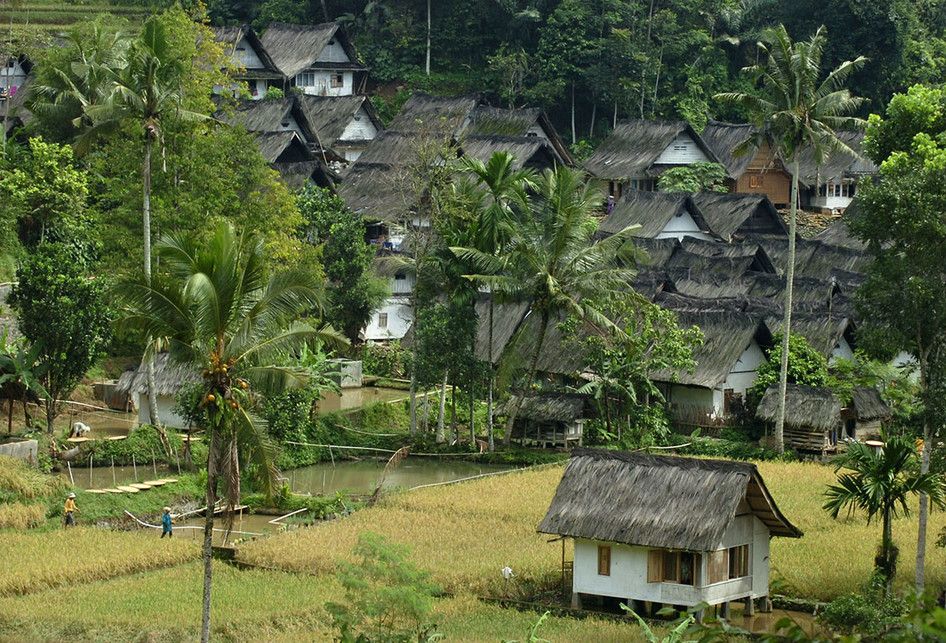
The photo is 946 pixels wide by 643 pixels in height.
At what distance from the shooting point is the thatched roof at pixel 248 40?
207ft

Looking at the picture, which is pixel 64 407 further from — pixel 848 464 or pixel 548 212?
pixel 848 464

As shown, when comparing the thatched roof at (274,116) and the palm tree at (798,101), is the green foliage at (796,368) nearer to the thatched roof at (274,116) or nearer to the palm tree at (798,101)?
the palm tree at (798,101)

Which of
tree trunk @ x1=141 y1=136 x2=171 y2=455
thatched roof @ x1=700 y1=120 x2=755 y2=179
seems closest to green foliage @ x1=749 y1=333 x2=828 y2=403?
tree trunk @ x1=141 y1=136 x2=171 y2=455

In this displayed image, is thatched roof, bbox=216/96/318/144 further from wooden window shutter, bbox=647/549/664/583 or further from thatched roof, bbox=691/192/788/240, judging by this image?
wooden window shutter, bbox=647/549/664/583

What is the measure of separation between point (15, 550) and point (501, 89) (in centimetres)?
4228

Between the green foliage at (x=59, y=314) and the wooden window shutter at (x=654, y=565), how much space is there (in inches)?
550

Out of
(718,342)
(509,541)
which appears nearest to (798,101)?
(718,342)

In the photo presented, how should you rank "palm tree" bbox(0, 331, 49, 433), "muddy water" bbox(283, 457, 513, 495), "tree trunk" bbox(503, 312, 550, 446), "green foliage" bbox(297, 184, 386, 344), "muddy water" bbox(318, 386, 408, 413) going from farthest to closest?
"green foliage" bbox(297, 184, 386, 344), "muddy water" bbox(318, 386, 408, 413), "tree trunk" bbox(503, 312, 550, 446), "muddy water" bbox(283, 457, 513, 495), "palm tree" bbox(0, 331, 49, 433)

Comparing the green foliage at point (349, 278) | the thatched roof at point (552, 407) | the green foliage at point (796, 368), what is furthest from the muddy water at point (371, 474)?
the green foliage at point (349, 278)

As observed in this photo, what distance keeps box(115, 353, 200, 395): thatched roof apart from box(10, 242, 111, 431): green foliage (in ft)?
11.6

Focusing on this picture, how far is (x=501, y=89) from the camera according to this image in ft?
219

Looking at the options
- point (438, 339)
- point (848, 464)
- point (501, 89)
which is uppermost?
point (501, 89)

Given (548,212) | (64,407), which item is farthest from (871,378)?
(64,407)

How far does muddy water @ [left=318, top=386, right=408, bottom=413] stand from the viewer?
41369 millimetres
